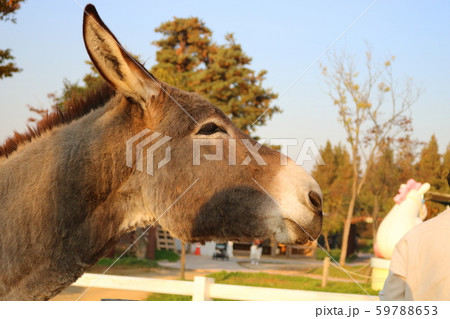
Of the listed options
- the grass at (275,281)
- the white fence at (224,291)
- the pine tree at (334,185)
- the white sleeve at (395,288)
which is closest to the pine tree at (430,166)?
the pine tree at (334,185)

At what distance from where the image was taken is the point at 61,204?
2240mm

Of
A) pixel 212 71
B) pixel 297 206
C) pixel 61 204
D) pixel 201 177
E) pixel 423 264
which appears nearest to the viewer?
pixel 423 264

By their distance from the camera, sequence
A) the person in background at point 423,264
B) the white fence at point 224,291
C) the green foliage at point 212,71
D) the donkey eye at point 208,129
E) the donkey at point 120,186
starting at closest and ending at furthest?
1. the person in background at point 423,264
2. the donkey at point 120,186
3. the donkey eye at point 208,129
4. the white fence at point 224,291
5. the green foliage at point 212,71

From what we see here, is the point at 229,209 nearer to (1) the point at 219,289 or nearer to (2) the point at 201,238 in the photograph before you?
(2) the point at 201,238

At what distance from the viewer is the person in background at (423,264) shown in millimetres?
2094

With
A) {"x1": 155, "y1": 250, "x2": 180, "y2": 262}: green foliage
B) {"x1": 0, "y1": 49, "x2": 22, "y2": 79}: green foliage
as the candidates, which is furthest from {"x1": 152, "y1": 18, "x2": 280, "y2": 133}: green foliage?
{"x1": 155, "y1": 250, "x2": 180, "y2": 262}: green foliage

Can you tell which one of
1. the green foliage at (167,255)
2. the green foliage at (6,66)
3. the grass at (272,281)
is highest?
the green foliage at (6,66)

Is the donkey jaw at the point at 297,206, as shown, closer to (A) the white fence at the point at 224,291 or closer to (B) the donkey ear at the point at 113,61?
(B) the donkey ear at the point at 113,61

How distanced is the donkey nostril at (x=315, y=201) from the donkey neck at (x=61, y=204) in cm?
95

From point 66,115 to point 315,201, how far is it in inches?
61.4

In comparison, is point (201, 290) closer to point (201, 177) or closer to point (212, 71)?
point (201, 177)

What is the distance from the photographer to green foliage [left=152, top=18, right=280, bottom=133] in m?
13.9

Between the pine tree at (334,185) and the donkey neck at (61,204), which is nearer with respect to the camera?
the donkey neck at (61,204)

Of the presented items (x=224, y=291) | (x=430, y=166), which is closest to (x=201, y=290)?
(x=224, y=291)
